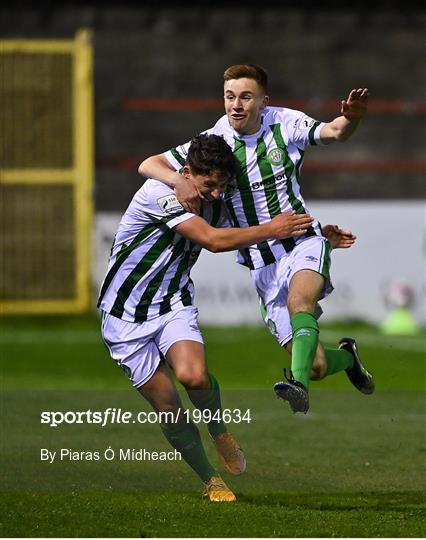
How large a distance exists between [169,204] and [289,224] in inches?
23.0

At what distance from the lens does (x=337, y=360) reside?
7.15 m

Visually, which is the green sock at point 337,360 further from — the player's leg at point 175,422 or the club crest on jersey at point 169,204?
the club crest on jersey at point 169,204

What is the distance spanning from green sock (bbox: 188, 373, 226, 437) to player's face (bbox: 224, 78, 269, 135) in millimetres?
1304

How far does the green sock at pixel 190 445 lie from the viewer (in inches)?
261

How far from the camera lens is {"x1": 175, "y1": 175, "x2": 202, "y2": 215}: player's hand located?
6.49 meters

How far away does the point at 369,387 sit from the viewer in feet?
24.4

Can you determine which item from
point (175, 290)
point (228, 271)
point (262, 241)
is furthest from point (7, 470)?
point (228, 271)

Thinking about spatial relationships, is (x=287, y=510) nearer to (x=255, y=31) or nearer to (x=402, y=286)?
(x=402, y=286)

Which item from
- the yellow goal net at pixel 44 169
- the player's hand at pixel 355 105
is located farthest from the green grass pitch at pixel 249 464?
the yellow goal net at pixel 44 169

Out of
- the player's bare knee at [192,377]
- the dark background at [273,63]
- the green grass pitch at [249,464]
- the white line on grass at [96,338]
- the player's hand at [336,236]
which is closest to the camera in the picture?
the green grass pitch at [249,464]

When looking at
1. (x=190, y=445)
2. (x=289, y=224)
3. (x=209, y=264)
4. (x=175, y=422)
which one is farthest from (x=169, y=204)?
(x=209, y=264)

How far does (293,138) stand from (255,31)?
613 inches

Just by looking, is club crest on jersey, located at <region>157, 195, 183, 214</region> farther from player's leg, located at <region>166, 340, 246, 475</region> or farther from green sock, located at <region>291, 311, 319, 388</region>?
green sock, located at <region>291, 311, 319, 388</region>

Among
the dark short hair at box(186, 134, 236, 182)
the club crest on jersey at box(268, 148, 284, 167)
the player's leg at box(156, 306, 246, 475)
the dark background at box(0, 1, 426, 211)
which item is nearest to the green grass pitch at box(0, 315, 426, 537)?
the player's leg at box(156, 306, 246, 475)
